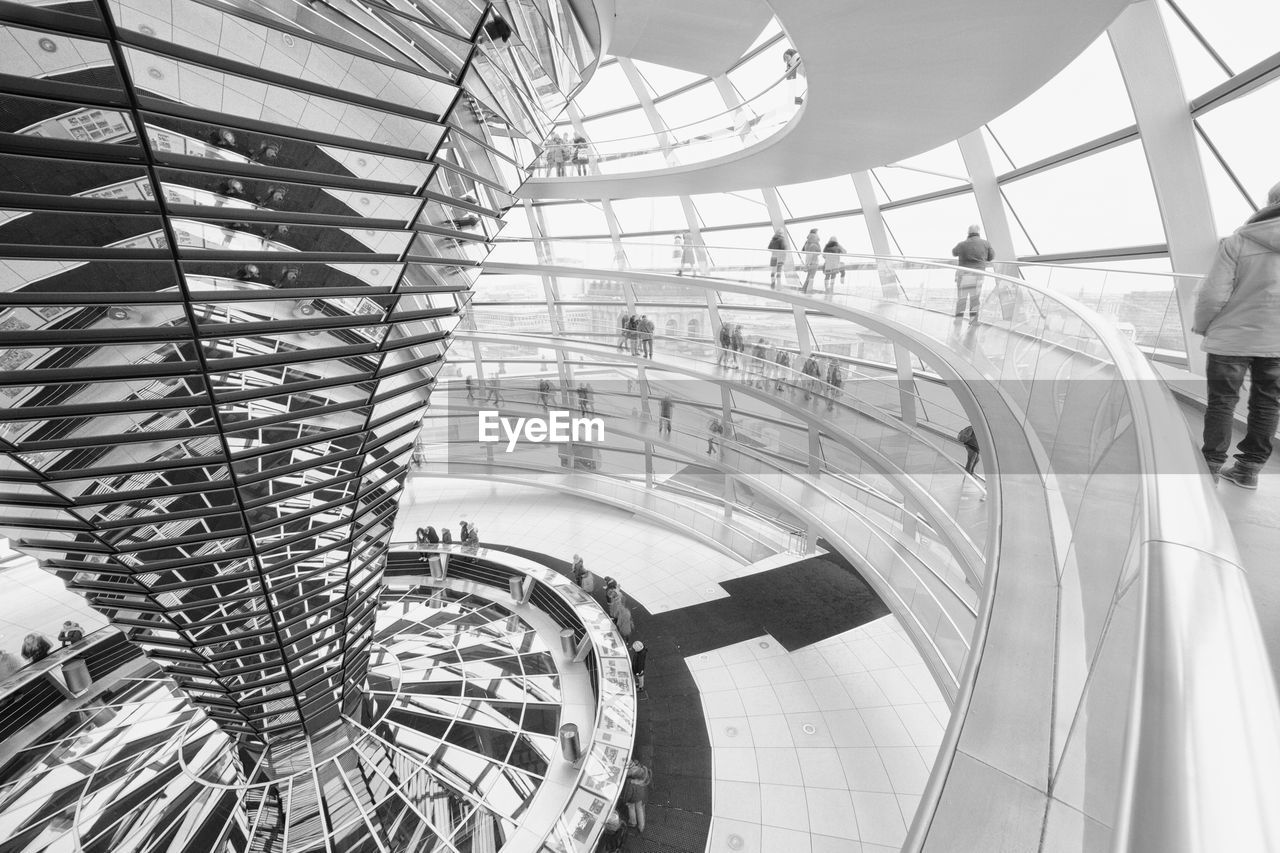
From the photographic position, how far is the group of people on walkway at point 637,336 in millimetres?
18984

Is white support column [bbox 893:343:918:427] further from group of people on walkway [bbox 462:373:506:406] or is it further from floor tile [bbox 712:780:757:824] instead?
group of people on walkway [bbox 462:373:506:406]

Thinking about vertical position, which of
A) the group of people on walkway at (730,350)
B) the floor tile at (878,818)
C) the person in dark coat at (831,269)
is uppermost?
the person in dark coat at (831,269)

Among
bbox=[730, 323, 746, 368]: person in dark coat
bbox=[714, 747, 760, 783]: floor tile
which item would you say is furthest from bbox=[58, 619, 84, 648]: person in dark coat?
bbox=[730, 323, 746, 368]: person in dark coat

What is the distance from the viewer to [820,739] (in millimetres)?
10969

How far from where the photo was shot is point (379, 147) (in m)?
4.12

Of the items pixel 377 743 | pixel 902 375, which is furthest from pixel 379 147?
pixel 902 375

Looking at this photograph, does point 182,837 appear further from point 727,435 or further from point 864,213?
point 864,213

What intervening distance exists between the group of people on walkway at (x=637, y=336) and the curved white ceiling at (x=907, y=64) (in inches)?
309

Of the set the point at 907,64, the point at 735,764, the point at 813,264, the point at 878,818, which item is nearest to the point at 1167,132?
the point at 907,64

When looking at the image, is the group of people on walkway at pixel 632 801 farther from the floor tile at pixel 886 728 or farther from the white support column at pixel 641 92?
the white support column at pixel 641 92

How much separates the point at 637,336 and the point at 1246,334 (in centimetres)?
1621

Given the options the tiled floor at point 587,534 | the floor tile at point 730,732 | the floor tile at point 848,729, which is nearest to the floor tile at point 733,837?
the floor tile at point 730,732

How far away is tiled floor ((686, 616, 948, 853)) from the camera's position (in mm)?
9234

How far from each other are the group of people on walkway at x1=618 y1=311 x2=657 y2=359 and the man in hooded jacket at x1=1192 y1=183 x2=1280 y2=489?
15560 mm
